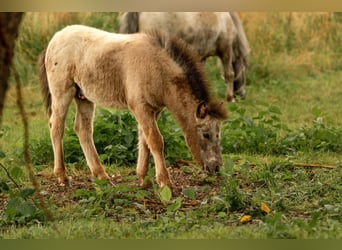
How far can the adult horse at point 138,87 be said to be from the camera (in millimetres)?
7695

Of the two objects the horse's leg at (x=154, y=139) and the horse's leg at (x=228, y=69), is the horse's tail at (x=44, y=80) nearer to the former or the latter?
the horse's leg at (x=154, y=139)

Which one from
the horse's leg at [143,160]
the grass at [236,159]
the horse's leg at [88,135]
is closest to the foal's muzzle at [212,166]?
the grass at [236,159]

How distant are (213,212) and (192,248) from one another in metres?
3.27

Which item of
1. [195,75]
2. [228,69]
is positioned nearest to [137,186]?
[195,75]

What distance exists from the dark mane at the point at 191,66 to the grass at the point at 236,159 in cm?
72

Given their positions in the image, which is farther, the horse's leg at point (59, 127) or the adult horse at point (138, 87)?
the horse's leg at point (59, 127)

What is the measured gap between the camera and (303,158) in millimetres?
9375

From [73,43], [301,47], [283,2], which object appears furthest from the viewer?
[301,47]

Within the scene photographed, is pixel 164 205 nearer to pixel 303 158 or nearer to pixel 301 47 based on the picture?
pixel 303 158

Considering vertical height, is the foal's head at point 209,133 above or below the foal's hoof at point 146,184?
above

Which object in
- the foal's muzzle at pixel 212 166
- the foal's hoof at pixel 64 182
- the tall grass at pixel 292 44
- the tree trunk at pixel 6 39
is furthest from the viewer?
the tall grass at pixel 292 44

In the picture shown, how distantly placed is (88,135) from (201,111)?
57.8 inches

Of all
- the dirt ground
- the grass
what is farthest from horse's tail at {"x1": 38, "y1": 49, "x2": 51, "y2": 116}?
the dirt ground

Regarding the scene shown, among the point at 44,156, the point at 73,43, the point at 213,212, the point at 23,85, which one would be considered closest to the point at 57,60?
the point at 73,43
